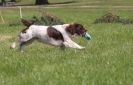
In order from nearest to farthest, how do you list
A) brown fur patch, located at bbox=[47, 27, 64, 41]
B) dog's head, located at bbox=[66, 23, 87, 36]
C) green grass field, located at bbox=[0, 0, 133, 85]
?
green grass field, located at bbox=[0, 0, 133, 85]
dog's head, located at bbox=[66, 23, 87, 36]
brown fur patch, located at bbox=[47, 27, 64, 41]

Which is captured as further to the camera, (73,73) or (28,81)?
(73,73)

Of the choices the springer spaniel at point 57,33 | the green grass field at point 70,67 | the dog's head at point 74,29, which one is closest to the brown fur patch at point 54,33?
the springer spaniel at point 57,33

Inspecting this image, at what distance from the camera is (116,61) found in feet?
36.8

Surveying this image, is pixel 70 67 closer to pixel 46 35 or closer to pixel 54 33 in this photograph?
pixel 54 33

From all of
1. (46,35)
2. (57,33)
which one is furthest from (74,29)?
(46,35)

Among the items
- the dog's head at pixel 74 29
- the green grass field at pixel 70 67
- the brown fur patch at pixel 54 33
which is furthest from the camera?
the brown fur patch at pixel 54 33

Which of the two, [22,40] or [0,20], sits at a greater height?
[22,40]

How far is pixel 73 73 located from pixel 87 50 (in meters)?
3.90

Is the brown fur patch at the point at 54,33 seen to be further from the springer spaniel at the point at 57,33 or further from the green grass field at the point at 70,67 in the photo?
Result: the green grass field at the point at 70,67

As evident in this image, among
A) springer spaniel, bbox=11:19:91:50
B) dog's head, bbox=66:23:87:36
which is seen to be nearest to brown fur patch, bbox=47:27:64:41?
springer spaniel, bbox=11:19:91:50

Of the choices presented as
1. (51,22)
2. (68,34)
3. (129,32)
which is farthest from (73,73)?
(51,22)

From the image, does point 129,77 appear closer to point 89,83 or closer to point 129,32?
point 89,83

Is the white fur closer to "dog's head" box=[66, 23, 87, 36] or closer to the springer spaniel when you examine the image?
the springer spaniel

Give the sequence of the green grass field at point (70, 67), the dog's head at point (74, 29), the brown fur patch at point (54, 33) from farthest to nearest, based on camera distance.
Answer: the brown fur patch at point (54, 33), the dog's head at point (74, 29), the green grass field at point (70, 67)
